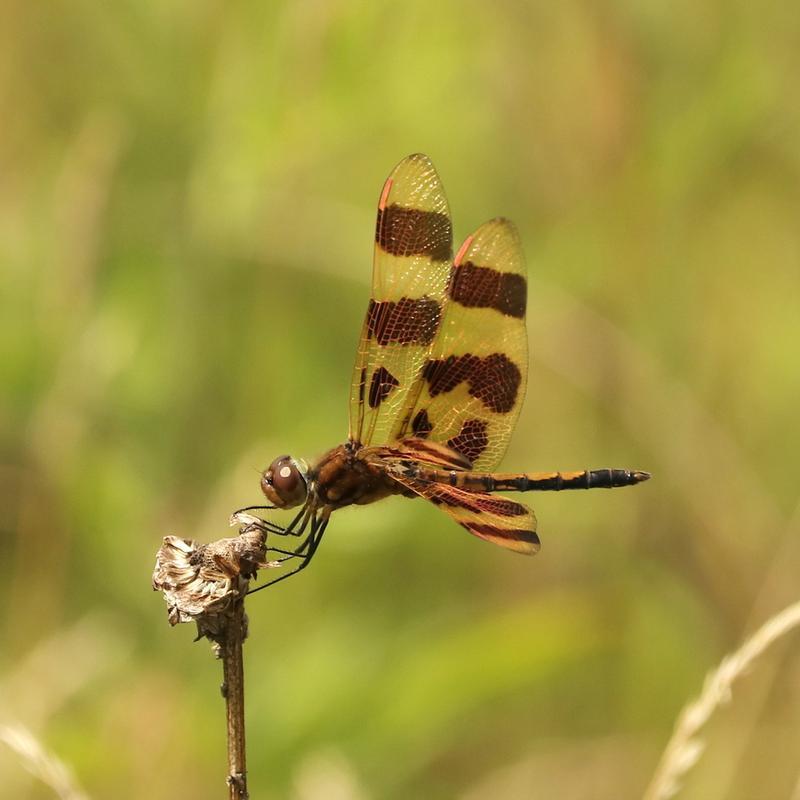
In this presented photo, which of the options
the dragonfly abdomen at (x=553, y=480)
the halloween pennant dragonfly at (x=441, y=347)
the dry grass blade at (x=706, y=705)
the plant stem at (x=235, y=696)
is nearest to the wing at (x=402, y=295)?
the halloween pennant dragonfly at (x=441, y=347)

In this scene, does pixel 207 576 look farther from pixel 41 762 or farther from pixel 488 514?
pixel 488 514

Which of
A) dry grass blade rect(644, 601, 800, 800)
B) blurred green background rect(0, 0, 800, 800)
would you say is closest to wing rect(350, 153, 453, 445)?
blurred green background rect(0, 0, 800, 800)

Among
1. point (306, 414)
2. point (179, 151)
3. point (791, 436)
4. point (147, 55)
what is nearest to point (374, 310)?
point (306, 414)

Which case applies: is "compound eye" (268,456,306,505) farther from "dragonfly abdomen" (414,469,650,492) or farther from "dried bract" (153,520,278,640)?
"dried bract" (153,520,278,640)

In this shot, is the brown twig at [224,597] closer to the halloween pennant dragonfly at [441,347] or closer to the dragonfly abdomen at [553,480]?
the halloween pennant dragonfly at [441,347]

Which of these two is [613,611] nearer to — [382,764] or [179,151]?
[382,764]
